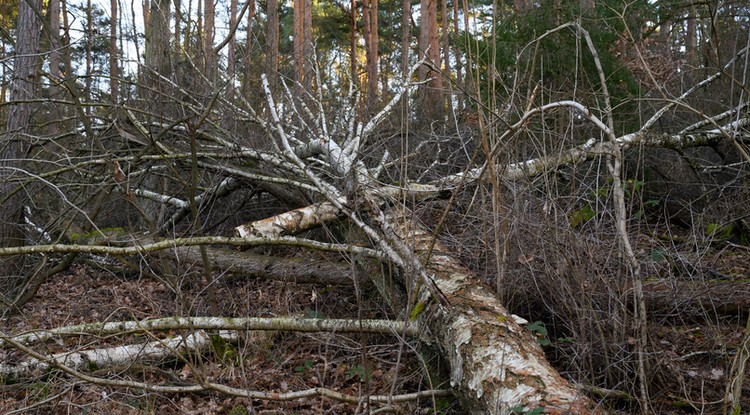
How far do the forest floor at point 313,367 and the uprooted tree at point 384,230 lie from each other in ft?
0.39

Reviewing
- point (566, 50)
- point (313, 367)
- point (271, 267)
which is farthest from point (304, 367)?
point (566, 50)

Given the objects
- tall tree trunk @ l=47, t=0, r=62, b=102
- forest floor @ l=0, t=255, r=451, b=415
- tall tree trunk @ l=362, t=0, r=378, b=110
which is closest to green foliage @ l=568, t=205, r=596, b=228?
forest floor @ l=0, t=255, r=451, b=415

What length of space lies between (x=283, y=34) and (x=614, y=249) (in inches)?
719

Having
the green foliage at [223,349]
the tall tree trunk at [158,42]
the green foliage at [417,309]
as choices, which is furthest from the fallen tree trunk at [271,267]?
the tall tree trunk at [158,42]

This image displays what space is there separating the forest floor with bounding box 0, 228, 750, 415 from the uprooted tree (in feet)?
0.39

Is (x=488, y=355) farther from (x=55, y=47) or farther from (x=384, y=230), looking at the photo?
(x=55, y=47)

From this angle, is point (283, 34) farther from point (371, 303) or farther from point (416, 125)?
point (371, 303)

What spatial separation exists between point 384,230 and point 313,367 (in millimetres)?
982

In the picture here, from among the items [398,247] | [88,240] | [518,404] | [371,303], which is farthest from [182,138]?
[518,404]

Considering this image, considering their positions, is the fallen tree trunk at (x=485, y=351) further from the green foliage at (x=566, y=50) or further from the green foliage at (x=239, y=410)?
the green foliage at (x=566, y=50)

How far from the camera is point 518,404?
2281 mm

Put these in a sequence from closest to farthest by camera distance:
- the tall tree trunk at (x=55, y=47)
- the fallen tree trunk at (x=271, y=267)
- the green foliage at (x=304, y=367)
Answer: the green foliage at (x=304, y=367) → the tall tree trunk at (x=55, y=47) → the fallen tree trunk at (x=271, y=267)

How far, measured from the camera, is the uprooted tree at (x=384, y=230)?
8.92ft

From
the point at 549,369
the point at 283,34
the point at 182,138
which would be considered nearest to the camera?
the point at 549,369
